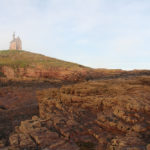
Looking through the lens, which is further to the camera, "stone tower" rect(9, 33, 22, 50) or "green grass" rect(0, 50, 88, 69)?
"stone tower" rect(9, 33, 22, 50)

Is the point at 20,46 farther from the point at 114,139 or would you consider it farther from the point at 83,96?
the point at 114,139

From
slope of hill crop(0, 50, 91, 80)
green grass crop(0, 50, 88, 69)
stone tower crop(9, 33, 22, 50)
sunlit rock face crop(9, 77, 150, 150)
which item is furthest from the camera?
stone tower crop(9, 33, 22, 50)

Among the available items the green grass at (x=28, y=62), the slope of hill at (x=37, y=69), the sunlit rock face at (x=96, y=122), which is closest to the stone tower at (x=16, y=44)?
the green grass at (x=28, y=62)

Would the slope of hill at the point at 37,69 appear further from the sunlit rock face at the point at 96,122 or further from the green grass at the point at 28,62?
the sunlit rock face at the point at 96,122

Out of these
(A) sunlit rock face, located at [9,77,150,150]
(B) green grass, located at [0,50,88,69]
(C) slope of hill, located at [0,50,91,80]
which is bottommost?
(A) sunlit rock face, located at [9,77,150,150]

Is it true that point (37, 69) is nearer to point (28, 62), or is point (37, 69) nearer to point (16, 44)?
point (28, 62)

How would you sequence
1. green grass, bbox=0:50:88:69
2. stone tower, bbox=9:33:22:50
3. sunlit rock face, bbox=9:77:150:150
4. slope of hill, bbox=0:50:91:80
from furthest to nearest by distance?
stone tower, bbox=9:33:22:50, green grass, bbox=0:50:88:69, slope of hill, bbox=0:50:91:80, sunlit rock face, bbox=9:77:150:150

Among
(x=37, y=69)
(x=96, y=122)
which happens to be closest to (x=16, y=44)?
(x=37, y=69)

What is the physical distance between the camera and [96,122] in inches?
478

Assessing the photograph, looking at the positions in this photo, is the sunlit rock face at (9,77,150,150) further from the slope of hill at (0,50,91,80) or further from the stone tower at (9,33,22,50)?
the stone tower at (9,33,22,50)

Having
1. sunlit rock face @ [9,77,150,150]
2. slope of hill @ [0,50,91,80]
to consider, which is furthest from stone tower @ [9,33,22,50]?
sunlit rock face @ [9,77,150,150]

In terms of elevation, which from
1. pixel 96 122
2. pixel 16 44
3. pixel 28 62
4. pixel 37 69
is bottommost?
pixel 96 122

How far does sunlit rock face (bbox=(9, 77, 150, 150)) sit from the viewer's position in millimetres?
10188

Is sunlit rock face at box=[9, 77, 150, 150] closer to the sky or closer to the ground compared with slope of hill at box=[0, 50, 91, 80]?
closer to the ground
